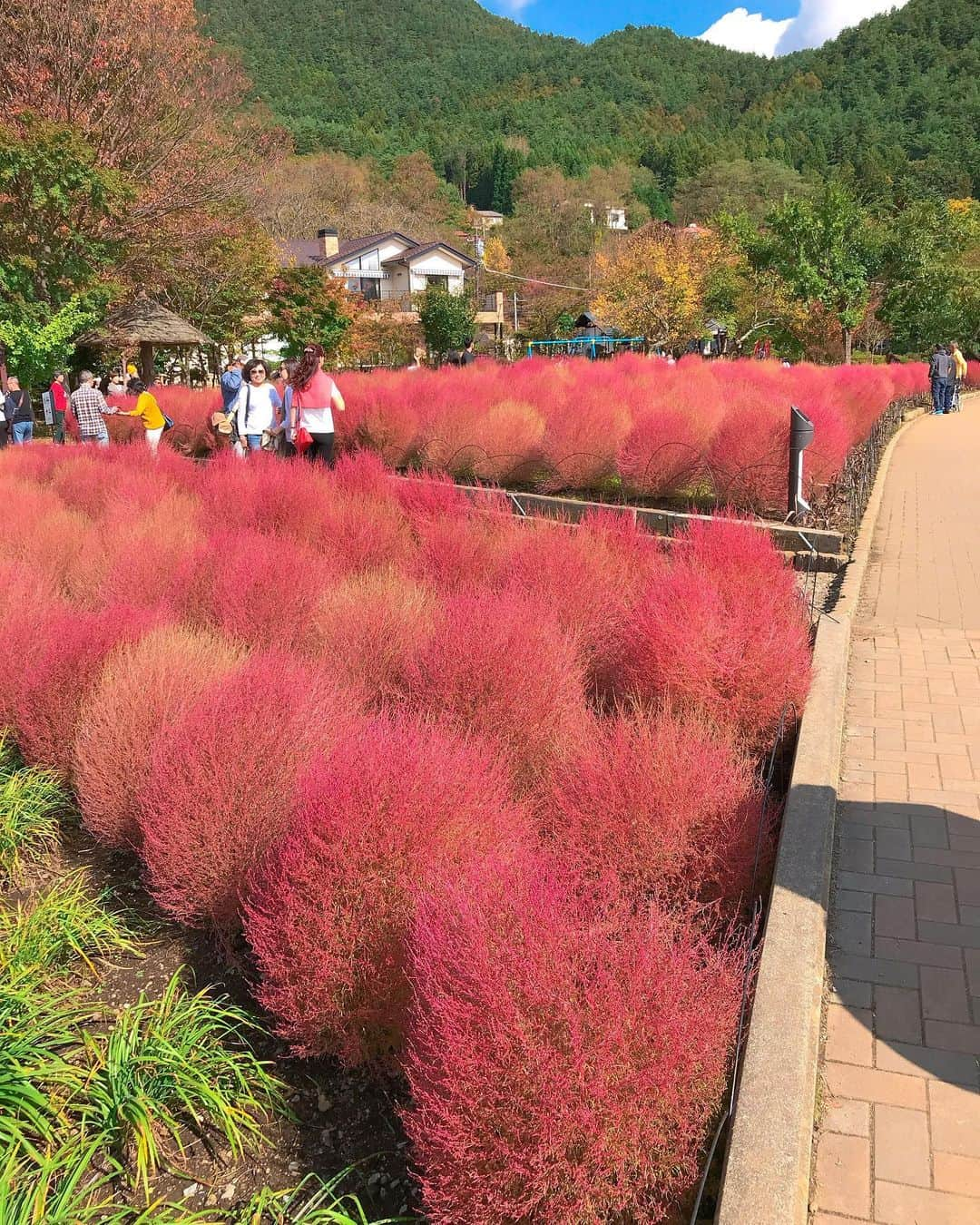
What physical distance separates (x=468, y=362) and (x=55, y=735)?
17934 mm

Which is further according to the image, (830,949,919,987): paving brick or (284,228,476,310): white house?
(284,228,476,310): white house

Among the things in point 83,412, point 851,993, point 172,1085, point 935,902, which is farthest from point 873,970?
point 83,412

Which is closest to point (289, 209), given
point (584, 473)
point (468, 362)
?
point (468, 362)

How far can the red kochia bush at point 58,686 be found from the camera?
415 cm

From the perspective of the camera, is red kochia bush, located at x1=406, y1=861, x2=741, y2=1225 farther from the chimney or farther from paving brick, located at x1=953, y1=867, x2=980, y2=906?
the chimney

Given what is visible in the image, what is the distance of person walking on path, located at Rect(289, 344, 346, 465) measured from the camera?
900cm

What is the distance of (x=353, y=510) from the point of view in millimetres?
6891

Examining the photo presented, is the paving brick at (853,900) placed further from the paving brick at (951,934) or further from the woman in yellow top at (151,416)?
the woman in yellow top at (151,416)

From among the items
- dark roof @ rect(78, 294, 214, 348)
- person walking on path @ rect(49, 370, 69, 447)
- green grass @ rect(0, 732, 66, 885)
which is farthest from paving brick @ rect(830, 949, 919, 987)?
dark roof @ rect(78, 294, 214, 348)

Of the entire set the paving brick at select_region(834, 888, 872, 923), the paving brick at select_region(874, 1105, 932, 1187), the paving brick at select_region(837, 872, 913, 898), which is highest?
the paving brick at select_region(837, 872, 913, 898)

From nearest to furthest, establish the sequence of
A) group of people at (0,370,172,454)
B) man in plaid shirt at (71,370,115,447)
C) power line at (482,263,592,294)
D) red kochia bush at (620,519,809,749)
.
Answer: red kochia bush at (620,519,809,749)
group of people at (0,370,172,454)
man in plaid shirt at (71,370,115,447)
power line at (482,263,592,294)

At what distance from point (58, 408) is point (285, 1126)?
18085 millimetres

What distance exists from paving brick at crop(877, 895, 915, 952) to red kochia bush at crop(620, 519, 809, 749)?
0.89 metres

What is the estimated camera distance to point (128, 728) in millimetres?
3666
